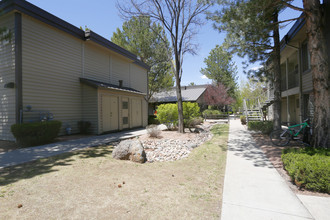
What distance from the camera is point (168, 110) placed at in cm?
1103

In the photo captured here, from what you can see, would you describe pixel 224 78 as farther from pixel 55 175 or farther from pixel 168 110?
pixel 55 175

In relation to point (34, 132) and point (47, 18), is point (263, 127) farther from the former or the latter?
point (47, 18)

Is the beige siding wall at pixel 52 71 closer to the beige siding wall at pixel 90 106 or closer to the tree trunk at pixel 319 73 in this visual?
the beige siding wall at pixel 90 106

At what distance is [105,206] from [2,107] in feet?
28.7

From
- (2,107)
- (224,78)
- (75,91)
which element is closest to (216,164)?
(75,91)

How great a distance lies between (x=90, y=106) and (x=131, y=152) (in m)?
6.32

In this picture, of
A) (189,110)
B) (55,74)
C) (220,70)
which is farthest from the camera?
(220,70)

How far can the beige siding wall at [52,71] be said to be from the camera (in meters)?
8.09

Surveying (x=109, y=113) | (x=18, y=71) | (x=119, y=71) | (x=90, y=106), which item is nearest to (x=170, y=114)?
(x=109, y=113)

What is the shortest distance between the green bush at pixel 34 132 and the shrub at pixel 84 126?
2.40 meters

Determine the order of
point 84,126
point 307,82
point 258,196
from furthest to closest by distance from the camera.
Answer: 1. point 84,126
2. point 307,82
3. point 258,196

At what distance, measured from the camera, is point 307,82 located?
32.7ft

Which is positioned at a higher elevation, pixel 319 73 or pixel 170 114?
pixel 319 73

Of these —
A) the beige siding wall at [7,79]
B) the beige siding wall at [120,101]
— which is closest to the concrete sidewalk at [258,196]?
the beige siding wall at [120,101]
